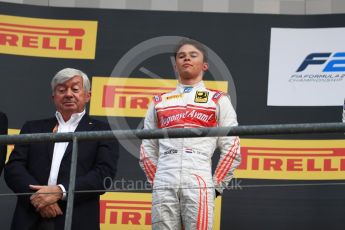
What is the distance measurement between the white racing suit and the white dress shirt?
0.98 ft

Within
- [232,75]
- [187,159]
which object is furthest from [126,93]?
[187,159]

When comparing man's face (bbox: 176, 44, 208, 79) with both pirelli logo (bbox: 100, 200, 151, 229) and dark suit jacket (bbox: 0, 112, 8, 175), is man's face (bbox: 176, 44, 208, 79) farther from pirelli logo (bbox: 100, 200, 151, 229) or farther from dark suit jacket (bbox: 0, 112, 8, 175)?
pirelli logo (bbox: 100, 200, 151, 229)

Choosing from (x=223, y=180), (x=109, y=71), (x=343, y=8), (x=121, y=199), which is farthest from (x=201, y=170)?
(x=343, y=8)

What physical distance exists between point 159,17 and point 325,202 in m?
1.42

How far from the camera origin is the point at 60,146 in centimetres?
362

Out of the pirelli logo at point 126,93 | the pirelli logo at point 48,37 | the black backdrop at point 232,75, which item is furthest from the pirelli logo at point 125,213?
the pirelli logo at point 48,37

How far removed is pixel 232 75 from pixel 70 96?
148 cm

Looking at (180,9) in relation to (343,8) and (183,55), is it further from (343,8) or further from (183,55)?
(183,55)

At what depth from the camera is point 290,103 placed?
486cm

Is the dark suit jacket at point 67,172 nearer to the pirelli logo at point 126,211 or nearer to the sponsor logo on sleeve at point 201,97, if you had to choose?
the sponsor logo on sleeve at point 201,97

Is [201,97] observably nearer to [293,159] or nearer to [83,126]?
[83,126]

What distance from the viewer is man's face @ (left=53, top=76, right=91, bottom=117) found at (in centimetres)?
367

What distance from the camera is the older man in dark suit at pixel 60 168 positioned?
11.2 ft

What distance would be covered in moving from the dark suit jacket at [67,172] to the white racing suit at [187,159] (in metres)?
0.17
